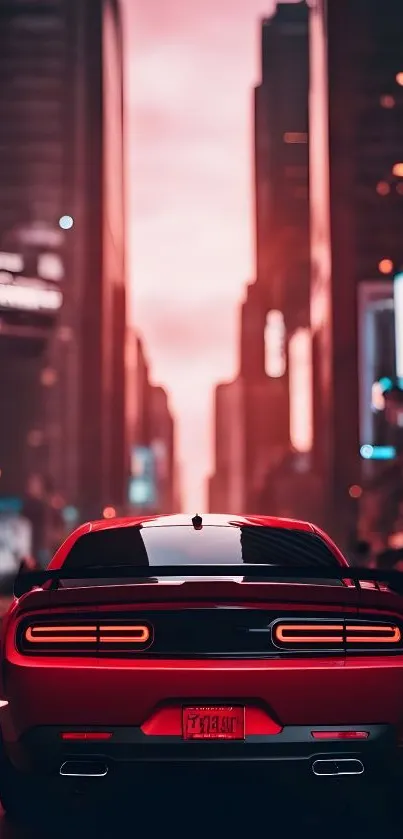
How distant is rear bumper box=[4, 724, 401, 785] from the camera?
4973 millimetres

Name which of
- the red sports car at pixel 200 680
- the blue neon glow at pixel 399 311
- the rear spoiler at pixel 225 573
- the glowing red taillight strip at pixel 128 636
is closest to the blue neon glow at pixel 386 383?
the blue neon glow at pixel 399 311

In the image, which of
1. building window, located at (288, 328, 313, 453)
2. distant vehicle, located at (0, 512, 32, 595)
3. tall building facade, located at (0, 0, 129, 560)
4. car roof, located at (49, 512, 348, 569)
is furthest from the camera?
building window, located at (288, 328, 313, 453)

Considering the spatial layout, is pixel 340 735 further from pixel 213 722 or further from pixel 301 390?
pixel 301 390

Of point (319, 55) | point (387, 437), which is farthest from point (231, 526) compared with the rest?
point (319, 55)

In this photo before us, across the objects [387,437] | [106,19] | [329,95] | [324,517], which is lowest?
[324,517]

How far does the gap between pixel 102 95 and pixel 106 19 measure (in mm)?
13905

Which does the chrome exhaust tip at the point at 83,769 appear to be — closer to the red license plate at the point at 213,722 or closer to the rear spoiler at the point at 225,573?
the red license plate at the point at 213,722

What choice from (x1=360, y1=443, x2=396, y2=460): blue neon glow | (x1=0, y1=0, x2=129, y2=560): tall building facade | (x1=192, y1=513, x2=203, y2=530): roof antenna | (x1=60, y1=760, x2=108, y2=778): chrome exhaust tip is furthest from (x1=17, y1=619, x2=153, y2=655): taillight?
(x1=0, y1=0, x2=129, y2=560): tall building facade

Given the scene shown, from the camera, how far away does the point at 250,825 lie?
17.8 feet

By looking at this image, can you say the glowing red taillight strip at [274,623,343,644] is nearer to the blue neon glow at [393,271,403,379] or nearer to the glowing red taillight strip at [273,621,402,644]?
the glowing red taillight strip at [273,621,402,644]

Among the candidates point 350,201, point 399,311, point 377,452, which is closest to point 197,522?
point 399,311

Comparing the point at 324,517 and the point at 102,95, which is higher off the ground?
the point at 102,95

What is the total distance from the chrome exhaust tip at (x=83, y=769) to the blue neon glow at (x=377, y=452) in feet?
196

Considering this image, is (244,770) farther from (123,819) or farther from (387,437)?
(387,437)
